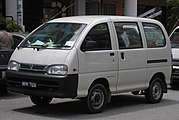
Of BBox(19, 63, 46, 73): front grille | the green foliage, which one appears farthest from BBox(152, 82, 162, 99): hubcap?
the green foliage

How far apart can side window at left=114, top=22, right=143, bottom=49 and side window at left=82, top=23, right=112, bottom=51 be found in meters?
0.33

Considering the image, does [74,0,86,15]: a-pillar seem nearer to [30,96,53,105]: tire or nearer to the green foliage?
the green foliage

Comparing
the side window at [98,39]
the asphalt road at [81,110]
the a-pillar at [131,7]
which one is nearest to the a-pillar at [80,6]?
the a-pillar at [131,7]

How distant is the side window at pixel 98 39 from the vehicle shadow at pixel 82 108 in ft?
3.84

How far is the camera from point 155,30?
1030 centimetres

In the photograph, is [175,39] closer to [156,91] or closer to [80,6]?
[156,91]

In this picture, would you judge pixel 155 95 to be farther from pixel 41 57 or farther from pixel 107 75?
pixel 41 57

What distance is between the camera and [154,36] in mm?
10188

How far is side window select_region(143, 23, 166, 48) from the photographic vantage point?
392 inches

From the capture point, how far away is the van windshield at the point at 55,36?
27.7 ft

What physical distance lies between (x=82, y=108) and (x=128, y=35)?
6.03 ft

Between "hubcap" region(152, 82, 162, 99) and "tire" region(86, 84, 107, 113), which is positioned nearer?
"tire" region(86, 84, 107, 113)

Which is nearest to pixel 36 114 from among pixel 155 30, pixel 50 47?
pixel 50 47

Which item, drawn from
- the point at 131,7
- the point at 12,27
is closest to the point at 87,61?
the point at 12,27
